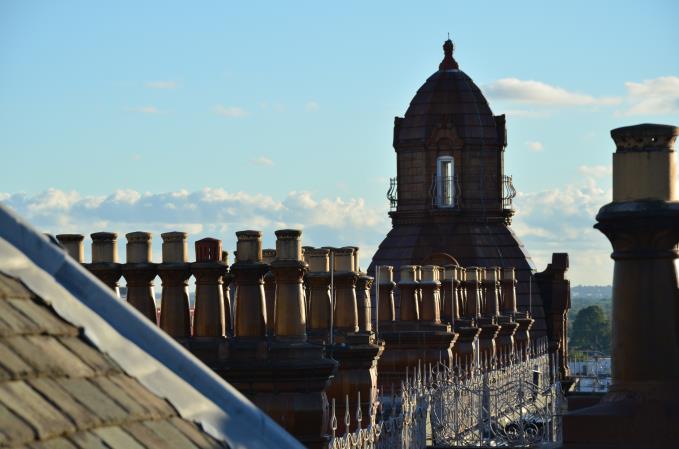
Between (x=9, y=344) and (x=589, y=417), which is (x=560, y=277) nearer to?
(x=589, y=417)

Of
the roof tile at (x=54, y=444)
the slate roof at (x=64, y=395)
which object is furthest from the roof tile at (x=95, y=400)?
the roof tile at (x=54, y=444)

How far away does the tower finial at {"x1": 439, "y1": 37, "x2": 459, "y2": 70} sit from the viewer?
71.8 meters

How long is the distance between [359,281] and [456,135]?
37.2m

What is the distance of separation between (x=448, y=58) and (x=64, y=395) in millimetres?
68251

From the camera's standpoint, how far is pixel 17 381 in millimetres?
4680

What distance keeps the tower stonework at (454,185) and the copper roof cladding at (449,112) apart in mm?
37

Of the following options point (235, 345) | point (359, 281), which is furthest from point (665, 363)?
point (359, 281)

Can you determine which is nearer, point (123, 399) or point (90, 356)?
point (123, 399)

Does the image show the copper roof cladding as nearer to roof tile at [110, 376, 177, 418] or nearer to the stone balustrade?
the stone balustrade

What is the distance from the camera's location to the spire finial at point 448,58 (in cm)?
7181

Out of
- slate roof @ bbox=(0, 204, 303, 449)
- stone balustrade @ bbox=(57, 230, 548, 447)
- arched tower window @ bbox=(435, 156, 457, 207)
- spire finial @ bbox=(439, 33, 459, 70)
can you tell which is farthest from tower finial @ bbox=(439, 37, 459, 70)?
slate roof @ bbox=(0, 204, 303, 449)

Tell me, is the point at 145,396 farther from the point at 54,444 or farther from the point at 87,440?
the point at 54,444

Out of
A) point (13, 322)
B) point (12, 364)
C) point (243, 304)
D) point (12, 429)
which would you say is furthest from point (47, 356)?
point (243, 304)

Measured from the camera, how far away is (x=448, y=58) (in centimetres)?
7256
